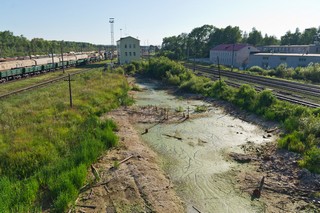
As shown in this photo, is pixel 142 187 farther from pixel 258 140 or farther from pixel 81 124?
pixel 258 140

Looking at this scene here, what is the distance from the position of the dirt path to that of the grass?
0.68 metres

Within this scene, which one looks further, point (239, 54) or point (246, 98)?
point (239, 54)

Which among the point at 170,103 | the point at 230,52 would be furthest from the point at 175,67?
the point at 230,52

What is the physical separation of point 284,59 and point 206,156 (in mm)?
45722

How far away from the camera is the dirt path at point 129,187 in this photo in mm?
10086

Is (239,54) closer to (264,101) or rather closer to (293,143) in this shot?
(264,101)

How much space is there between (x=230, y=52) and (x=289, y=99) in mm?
46275

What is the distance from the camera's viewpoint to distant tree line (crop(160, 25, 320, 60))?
95.1m

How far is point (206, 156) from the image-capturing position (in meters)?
15.4

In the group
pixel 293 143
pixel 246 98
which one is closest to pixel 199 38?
pixel 246 98

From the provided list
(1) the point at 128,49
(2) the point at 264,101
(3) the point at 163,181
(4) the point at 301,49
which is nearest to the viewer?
(3) the point at 163,181

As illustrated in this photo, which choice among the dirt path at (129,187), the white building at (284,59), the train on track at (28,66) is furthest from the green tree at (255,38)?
the dirt path at (129,187)

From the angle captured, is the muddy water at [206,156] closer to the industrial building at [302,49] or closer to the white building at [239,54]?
the white building at [239,54]

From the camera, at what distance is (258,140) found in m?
18.0
